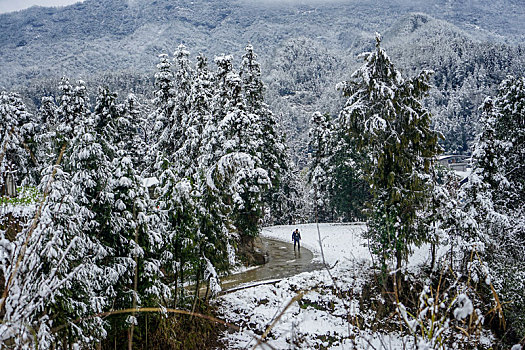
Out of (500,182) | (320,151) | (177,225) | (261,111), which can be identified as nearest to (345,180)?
(320,151)

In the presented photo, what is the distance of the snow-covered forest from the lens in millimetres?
2461

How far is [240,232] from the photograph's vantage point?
23.3m

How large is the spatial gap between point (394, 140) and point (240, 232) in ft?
38.0

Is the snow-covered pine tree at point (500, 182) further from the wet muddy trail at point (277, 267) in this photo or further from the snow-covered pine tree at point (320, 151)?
the snow-covered pine tree at point (320, 151)

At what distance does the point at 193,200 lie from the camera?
41.3ft

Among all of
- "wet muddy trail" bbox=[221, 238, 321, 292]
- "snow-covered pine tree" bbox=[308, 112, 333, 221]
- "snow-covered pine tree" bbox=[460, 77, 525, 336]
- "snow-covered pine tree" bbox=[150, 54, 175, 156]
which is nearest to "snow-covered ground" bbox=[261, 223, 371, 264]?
"wet muddy trail" bbox=[221, 238, 321, 292]

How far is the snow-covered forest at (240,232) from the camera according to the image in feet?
8.07

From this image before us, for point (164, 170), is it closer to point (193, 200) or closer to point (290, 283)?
point (193, 200)

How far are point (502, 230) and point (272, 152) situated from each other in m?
17.5

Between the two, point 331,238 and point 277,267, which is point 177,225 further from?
point 331,238

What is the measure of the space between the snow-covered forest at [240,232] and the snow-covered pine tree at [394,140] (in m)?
0.07

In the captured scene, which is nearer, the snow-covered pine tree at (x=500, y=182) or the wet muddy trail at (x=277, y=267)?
the snow-covered pine tree at (x=500, y=182)

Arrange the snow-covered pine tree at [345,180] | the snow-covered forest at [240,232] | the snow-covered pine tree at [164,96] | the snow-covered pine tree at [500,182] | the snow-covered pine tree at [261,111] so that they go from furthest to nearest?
the snow-covered pine tree at [345,180] < the snow-covered pine tree at [164,96] < the snow-covered pine tree at [261,111] < the snow-covered pine tree at [500,182] < the snow-covered forest at [240,232]

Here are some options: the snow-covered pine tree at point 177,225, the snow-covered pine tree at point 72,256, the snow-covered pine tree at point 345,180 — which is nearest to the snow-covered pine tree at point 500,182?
the snow-covered pine tree at point 177,225
